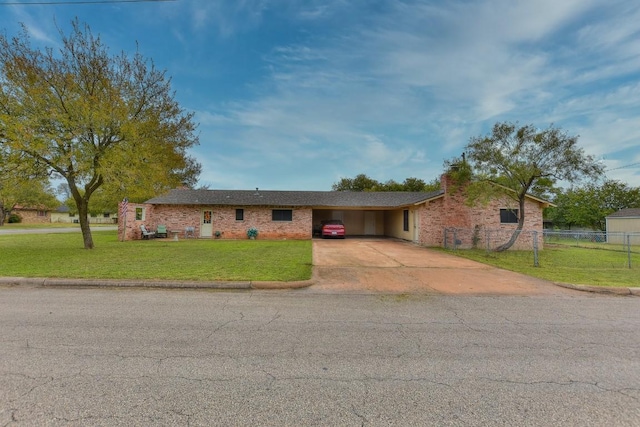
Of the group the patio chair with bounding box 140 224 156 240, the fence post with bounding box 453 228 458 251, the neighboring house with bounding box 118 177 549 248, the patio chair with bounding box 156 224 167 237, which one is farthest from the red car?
the patio chair with bounding box 140 224 156 240

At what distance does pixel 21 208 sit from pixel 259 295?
6531 cm

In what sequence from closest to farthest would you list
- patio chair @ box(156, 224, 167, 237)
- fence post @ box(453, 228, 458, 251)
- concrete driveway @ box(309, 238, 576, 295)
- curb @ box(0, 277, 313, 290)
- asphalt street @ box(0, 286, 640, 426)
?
asphalt street @ box(0, 286, 640, 426) → curb @ box(0, 277, 313, 290) → concrete driveway @ box(309, 238, 576, 295) → fence post @ box(453, 228, 458, 251) → patio chair @ box(156, 224, 167, 237)

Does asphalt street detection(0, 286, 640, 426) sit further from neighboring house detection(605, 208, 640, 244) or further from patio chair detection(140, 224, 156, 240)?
neighboring house detection(605, 208, 640, 244)

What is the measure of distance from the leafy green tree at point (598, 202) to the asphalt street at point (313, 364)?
40.5 metres

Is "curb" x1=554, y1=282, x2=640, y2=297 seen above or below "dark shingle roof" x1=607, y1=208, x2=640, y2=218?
below

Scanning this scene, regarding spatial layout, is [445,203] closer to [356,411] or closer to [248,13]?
[248,13]

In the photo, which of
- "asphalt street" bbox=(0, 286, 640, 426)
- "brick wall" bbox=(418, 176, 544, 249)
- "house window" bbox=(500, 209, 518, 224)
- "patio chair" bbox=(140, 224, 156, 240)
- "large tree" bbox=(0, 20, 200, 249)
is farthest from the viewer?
"patio chair" bbox=(140, 224, 156, 240)

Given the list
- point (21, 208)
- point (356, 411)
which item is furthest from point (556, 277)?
point (21, 208)

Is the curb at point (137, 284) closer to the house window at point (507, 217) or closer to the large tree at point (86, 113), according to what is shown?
the large tree at point (86, 113)

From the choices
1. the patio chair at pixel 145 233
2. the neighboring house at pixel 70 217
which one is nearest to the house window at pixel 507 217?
the patio chair at pixel 145 233

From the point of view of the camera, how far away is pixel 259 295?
253 inches

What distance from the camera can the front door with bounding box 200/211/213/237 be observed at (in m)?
21.8

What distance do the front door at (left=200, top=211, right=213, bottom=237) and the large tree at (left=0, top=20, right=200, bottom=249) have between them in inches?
316

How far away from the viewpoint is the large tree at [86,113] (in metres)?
10.8
